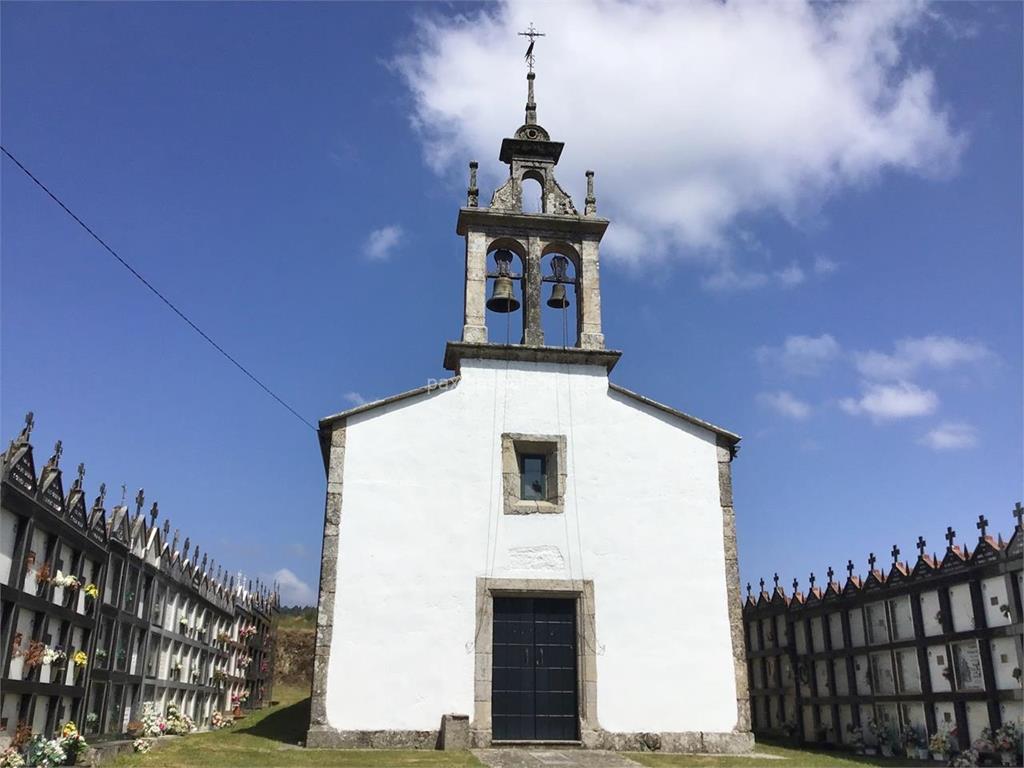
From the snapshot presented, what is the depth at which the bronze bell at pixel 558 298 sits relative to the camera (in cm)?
1777

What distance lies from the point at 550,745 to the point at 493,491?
4.49m

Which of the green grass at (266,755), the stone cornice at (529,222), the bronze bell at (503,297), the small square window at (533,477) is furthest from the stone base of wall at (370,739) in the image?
the stone cornice at (529,222)

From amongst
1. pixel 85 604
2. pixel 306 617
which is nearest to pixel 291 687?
pixel 306 617

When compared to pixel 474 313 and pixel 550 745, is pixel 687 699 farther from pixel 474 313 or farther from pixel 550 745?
pixel 474 313

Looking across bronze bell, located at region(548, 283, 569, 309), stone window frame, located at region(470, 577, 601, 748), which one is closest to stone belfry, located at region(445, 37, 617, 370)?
bronze bell, located at region(548, 283, 569, 309)

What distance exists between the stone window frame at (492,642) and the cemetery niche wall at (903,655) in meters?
5.70

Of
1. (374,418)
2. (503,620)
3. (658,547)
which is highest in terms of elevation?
(374,418)

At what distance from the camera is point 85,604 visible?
14.4 meters

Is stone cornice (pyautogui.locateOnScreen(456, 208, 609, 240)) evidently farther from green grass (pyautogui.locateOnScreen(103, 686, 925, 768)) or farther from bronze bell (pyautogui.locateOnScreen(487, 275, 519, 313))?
green grass (pyautogui.locateOnScreen(103, 686, 925, 768))

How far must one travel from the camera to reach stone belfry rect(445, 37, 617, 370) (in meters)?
17.4

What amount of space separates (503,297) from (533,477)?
3.83 m

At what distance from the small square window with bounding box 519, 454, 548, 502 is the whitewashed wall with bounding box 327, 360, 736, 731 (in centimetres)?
49

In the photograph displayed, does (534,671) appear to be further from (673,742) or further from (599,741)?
(673,742)

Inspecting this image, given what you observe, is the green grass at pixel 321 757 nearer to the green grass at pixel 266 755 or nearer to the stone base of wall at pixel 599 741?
the green grass at pixel 266 755
